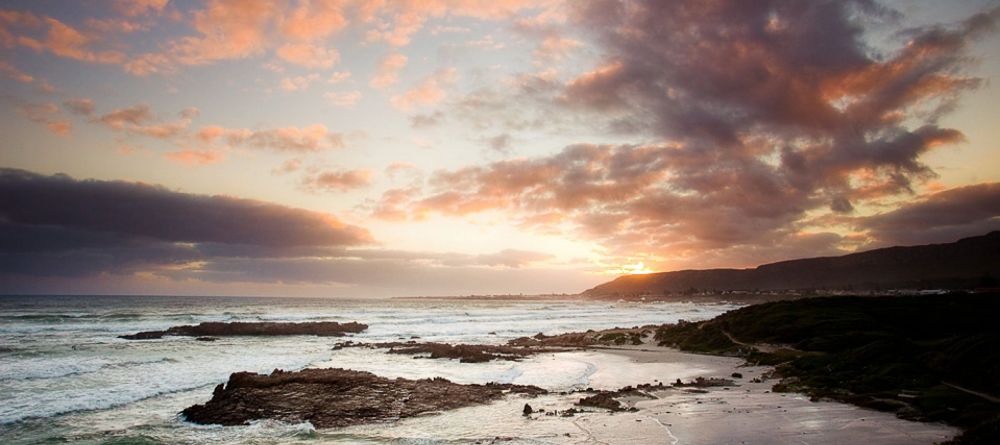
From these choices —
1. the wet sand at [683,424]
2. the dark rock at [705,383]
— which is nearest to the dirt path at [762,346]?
the dark rock at [705,383]

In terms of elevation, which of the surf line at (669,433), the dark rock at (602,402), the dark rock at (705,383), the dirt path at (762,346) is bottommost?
the dirt path at (762,346)

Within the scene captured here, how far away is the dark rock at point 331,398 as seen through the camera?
15109mm

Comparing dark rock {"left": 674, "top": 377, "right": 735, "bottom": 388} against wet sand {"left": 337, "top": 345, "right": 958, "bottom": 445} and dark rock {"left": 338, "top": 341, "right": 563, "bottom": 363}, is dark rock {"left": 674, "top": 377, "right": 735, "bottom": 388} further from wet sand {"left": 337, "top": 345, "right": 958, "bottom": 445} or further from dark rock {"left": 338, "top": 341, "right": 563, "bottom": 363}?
dark rock {"left": 338, "top": 341, "right": 563, "bottom": 363}

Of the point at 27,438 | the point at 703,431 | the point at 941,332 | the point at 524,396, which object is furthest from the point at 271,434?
the point at 941,332

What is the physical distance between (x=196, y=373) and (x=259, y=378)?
10.2 m

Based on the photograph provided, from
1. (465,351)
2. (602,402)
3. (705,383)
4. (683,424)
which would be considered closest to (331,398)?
(602,402)

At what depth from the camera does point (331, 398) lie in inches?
669

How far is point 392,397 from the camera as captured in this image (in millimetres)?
17484

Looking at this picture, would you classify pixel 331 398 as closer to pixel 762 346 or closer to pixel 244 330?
pixel 762 346

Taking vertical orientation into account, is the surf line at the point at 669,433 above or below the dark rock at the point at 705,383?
above

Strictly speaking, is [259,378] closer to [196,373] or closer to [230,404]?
[230,404]

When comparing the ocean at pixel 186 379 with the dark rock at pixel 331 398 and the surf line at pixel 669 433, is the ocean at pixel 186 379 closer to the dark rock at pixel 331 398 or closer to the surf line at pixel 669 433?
the dark rock at pixel 331 398

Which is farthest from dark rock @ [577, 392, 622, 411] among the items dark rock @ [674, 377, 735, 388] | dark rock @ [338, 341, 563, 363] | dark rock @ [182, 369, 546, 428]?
dark rock @ [338, 341, 563, 363]

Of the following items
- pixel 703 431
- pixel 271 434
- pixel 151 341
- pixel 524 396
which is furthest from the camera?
pixel 151 341
